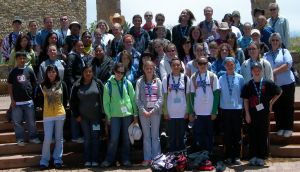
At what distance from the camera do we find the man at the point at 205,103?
9.73 metres

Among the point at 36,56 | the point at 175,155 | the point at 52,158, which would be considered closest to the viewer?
the point at 175,155

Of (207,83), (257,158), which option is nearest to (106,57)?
(207,83)

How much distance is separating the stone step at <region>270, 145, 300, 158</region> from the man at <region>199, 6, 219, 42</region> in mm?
2760

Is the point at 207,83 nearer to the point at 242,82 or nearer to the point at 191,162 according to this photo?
the point at 242,82

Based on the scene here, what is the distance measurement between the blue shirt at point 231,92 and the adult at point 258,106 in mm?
119

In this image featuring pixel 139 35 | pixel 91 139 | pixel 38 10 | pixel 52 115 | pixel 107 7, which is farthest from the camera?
pixel 38 10

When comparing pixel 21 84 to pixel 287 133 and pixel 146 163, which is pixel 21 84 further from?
pixel 287 133

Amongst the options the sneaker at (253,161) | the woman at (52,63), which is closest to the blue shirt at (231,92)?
the sneaker at (253,161)

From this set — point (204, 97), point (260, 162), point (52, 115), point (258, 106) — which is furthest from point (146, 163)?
point (258, 106)

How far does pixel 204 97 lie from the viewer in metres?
9.73

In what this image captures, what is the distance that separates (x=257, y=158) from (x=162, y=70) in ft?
7.89

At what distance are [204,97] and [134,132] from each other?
140cm

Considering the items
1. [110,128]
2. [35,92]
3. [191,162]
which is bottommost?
[191,162]

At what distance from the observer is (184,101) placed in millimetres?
9891
